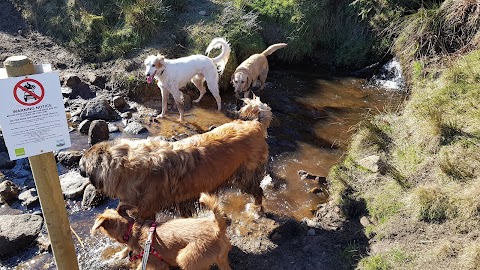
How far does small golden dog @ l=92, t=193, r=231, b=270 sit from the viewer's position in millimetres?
3725

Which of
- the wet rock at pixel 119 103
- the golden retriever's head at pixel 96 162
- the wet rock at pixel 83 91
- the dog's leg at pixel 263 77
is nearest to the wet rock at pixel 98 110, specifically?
the wet rock at pixel 119 103

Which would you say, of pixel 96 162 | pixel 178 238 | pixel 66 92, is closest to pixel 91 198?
pixel 96 162

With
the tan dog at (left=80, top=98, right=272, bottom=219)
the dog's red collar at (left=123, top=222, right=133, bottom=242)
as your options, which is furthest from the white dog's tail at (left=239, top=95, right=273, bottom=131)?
the dog's red collar at (left=123, top=222, right=133, bottom=242)

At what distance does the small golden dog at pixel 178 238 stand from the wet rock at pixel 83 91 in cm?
584

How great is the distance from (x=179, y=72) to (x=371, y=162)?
177 inches

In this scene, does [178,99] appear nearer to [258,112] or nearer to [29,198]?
[258,112]

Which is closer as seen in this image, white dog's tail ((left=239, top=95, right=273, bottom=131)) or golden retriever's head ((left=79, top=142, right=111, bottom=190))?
golden retriever's head ((left=79, top=142, right=111, bottom=190))

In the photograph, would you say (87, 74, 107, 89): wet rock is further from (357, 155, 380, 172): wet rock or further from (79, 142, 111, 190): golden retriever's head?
(357, 155, 380, 172): wet rock

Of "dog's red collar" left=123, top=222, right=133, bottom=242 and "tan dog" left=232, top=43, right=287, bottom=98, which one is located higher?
"tan dog" left=232, top=43, right=287, bottom=98

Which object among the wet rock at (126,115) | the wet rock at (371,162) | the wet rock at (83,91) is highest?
the wet rock at (83,91)

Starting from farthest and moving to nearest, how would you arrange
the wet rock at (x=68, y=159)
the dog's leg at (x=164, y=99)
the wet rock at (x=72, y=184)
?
the dog's leg at (x=164, y=99) → the wet rock at (x=68, y=159) → the wet rock at (x=72, y=184)

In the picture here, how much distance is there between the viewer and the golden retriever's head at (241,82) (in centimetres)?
887

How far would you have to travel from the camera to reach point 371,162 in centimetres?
584

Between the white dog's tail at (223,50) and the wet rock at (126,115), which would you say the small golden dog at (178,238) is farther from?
the white dog's tail at (223,50)
